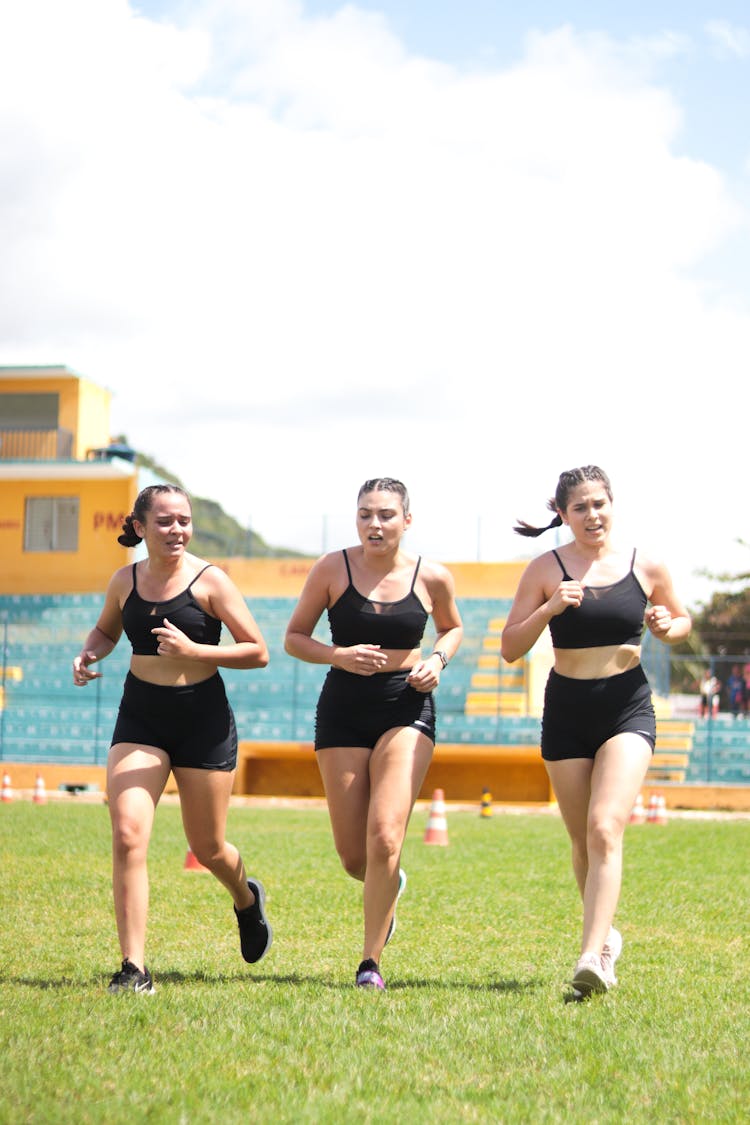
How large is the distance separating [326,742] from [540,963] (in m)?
1.68

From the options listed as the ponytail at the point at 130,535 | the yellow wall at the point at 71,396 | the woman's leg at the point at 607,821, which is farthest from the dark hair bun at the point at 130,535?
the yellow wall at the point at 71,396

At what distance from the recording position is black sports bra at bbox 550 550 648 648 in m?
6.59

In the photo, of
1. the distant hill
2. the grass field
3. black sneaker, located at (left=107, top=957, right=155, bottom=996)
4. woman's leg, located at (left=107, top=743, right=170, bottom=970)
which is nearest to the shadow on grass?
the grass field

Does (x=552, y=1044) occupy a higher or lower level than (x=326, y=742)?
lower

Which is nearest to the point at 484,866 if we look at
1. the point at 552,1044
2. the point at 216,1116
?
the point at 552,1044

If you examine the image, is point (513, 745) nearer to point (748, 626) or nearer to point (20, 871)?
point (20, 871)

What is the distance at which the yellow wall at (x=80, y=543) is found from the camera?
39.7 meters

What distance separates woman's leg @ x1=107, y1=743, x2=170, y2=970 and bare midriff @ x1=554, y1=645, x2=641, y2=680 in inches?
74.1

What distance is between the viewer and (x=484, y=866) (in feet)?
42.4

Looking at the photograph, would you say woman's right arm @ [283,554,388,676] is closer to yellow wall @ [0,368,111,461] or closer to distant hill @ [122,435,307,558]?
distant hill @ [122,435,307,558]

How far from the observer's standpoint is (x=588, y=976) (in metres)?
5.88

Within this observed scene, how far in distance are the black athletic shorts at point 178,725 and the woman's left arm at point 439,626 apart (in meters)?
0.87

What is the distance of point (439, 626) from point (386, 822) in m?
1.08

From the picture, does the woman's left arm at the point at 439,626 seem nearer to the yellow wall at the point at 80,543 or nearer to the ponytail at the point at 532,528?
the ponytail at the point at 532,528
